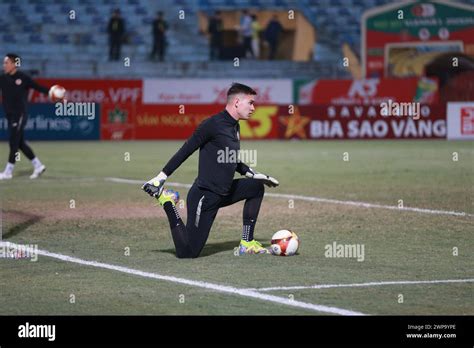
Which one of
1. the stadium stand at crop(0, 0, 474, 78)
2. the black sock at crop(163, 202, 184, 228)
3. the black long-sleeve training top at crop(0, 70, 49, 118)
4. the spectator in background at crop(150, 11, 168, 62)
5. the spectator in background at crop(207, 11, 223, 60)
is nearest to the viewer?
the black sock at crop(163, 202, 184, 228)

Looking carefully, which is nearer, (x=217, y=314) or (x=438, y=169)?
(x=217, y=314)

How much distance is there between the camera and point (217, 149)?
39.1 ft

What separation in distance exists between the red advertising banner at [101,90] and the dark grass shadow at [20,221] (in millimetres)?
21976

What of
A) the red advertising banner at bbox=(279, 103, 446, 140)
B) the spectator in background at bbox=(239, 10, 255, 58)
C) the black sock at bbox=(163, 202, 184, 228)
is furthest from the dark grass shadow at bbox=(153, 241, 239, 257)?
the spectator in background at bbox=(239, 10, 255, 58)

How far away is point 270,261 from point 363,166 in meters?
14.1

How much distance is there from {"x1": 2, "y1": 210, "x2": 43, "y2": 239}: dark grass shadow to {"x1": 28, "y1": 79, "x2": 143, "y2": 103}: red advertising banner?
72.1 feet

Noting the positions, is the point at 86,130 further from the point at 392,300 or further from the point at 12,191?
the point at 392,300

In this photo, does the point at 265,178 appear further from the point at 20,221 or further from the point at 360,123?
the point at 360,123

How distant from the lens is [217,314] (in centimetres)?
877

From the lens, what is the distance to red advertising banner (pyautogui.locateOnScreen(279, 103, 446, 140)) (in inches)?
1457

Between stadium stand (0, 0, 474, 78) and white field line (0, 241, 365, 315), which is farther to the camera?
stadium stand (0, 0, 474, 78)

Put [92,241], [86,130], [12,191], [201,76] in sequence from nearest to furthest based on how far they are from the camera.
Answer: [92,241] → [12,191] → [86,130] → [201,76]

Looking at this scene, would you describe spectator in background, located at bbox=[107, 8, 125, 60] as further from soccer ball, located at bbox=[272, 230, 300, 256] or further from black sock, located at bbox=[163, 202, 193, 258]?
black sock, located at bbox=[163, 202, 193, 258]

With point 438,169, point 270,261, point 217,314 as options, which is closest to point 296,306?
point 217,314
